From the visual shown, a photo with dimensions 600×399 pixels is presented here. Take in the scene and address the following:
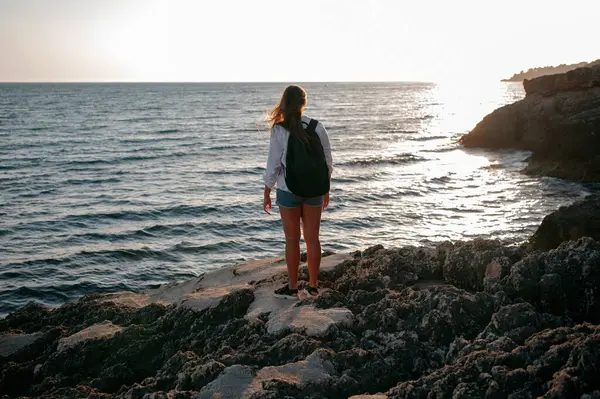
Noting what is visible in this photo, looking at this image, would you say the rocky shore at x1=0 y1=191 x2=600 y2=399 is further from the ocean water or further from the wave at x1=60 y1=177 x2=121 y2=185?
the wave at x1=60 y1=177 x2=121 y2=185

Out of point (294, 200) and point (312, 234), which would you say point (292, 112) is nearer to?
point (294, 200)

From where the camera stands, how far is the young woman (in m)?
5.40

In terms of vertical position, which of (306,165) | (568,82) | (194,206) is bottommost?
(194,206)

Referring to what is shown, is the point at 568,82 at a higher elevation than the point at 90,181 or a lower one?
higher

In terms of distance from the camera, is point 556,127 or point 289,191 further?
point 556,127

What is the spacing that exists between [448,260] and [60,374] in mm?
4172

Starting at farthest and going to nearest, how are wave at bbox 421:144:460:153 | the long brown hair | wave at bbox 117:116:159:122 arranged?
wave at bbox 117:116:159:122, wave at bbox 421:144:460:153, the long brown hair

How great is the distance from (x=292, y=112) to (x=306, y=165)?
0.56 m

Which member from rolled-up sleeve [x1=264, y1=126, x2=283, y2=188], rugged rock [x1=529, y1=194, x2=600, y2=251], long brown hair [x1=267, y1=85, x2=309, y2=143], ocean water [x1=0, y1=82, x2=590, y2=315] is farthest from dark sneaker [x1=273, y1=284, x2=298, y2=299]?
rugged rock [x1=529, y1=194, x2=600, y2=251]

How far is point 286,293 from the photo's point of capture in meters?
5.93

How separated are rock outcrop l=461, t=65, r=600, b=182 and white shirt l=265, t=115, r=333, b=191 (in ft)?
55.4

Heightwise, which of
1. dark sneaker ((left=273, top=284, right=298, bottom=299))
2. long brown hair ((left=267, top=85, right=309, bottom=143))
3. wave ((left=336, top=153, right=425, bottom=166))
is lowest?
wave ((left=336, top=153, right=425, bottom=166))

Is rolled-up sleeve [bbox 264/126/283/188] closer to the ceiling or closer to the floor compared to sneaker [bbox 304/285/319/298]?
closer to the ceiling

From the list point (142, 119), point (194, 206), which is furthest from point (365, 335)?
point (142, 119)
